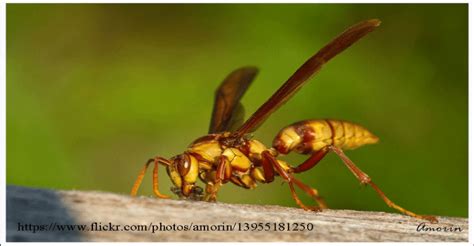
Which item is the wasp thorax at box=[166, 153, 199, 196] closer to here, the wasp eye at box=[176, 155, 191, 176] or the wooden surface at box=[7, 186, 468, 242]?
the wasp eye at box=[176, 155, 191, 176]

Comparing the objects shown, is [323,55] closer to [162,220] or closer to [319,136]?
[319,136]

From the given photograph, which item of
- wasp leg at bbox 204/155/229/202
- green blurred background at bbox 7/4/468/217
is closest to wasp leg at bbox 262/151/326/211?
wasp leg at bbox 204/155/229/202

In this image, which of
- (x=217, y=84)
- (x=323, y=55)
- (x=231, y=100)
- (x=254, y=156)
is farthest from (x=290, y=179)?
(x=217, y=84)

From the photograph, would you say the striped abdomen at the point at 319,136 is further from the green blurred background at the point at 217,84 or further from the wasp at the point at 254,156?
the green blurred background at the point at 217,84

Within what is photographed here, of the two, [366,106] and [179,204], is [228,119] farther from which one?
[179,204]

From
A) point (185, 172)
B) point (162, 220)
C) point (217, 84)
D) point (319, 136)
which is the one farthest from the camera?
point (217, 84)

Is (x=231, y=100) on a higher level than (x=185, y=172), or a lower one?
higher

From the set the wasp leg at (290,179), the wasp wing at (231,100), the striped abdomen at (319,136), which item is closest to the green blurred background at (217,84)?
the wasp wing at (231,100)

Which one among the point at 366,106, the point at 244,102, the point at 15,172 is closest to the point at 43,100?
the point at 15,172
